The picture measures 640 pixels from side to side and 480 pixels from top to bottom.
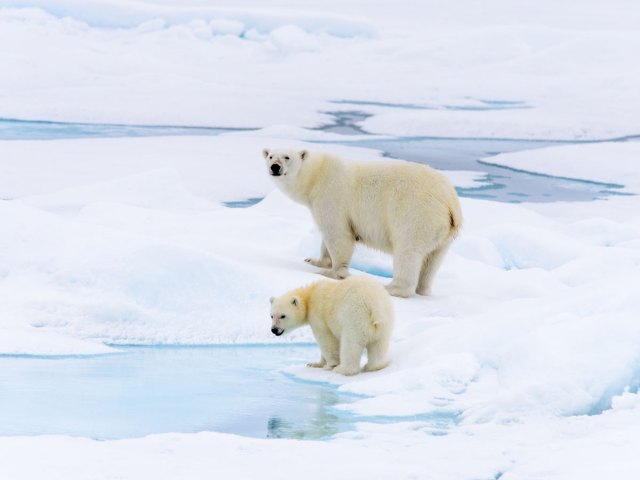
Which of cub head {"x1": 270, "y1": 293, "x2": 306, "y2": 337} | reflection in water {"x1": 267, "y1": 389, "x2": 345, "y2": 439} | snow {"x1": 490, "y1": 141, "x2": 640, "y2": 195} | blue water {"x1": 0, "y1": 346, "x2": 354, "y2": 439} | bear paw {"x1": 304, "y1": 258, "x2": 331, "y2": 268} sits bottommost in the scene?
snow {"x1": 490, "y1": 141, "x2": 640, "y2": 195}

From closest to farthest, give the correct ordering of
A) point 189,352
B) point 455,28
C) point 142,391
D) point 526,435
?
point 526,435 < point 142,391 < point 189,352 < point 455,28

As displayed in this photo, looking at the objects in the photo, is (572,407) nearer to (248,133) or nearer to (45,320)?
(45,320)

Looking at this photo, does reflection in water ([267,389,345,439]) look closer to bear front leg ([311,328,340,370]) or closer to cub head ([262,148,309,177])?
bear front leg ([311,328,340,370])

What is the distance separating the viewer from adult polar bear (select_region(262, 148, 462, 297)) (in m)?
5.46

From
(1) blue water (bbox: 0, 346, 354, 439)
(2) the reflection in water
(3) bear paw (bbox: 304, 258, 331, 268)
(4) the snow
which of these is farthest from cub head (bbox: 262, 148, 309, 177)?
(4) the snow

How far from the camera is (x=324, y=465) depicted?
281 cm

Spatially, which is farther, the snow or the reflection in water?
the snow

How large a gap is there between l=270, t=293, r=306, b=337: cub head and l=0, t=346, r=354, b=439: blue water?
202mm

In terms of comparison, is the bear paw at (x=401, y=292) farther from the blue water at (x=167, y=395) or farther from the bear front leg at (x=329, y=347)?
the bear front leg at (x=329, y=347)

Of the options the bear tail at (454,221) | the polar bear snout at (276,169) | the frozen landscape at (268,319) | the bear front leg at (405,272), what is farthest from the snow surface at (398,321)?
the polar bear snout at (276,169)

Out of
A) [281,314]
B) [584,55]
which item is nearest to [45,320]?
[281,314]

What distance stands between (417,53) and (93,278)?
77.8 ft

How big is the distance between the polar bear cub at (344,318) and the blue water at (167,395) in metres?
0.18

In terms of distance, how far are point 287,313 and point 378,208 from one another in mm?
1618
